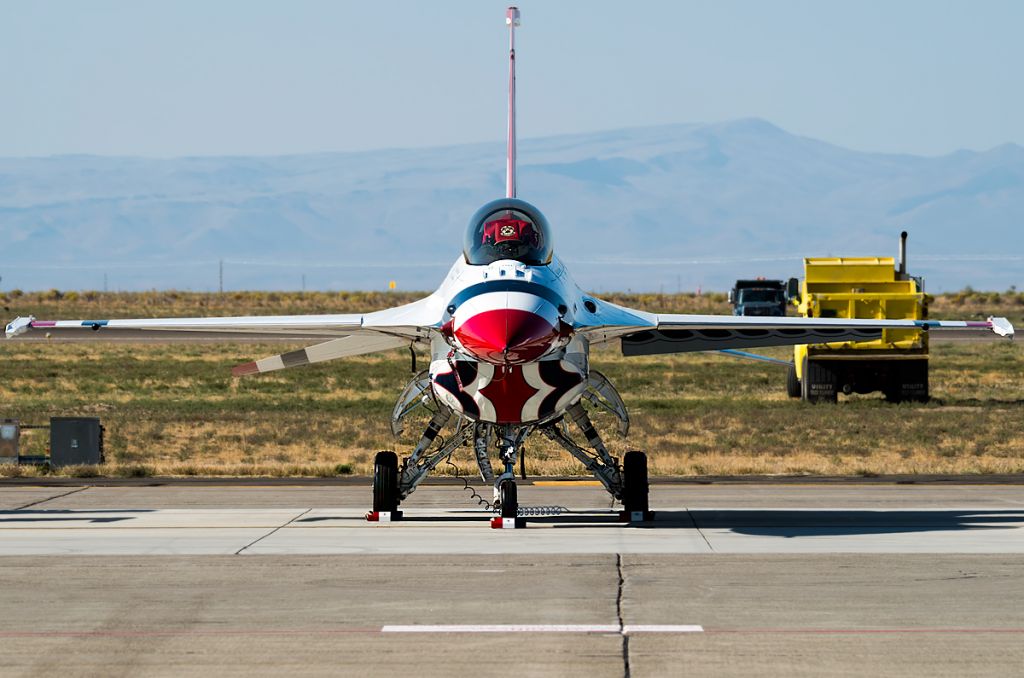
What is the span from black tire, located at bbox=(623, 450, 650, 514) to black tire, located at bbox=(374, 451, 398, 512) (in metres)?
2.70

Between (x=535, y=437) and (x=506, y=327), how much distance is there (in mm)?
15411

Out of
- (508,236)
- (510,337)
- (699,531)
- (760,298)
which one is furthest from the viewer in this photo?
(760,298)

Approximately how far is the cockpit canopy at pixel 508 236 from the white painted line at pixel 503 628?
5.49m

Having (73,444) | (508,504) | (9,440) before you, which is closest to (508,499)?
(508,504)

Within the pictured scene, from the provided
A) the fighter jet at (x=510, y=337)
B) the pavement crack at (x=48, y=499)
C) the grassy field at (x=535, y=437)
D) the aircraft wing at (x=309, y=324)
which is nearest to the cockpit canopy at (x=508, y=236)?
the fighter jet at (x=510, y=337)

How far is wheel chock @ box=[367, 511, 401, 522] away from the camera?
57.9 feet

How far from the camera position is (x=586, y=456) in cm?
1778

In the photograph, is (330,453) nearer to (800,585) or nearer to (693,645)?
(800,585)

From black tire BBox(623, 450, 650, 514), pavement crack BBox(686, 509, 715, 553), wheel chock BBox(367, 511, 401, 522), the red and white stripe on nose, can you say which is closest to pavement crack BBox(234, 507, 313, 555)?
wheel chock BBox(367, 511, 401, 522)

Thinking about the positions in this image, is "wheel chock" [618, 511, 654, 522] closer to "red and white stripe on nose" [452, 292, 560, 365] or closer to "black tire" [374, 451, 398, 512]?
"black tire" [374, 451, 398, 512]

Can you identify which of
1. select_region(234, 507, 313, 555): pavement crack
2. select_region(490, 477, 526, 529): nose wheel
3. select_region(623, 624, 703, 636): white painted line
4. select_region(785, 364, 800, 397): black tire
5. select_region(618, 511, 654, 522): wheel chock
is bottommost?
select_region(623, 624, 703, 636): white painted line

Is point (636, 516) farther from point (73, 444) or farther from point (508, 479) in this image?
point (73, 444)

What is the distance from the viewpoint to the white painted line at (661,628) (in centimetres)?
1119

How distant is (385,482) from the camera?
17703 mm
